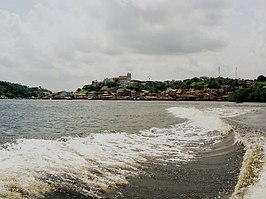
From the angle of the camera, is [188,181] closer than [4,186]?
No

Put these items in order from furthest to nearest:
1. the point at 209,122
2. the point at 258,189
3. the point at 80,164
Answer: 1. the point at 209,122
2. the point at 80,164
3. the point at 258,189

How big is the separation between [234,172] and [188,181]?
2.26 metres

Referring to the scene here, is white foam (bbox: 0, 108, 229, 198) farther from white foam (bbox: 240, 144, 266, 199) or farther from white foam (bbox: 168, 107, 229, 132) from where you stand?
white foam (bbox: 168, 107, 229, 132)

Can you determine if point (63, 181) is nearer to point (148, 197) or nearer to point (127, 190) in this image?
point (127, 190)

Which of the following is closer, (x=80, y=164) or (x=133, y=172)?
(x=133, y=172)

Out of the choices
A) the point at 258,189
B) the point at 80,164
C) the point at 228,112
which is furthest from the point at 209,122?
the point at 228,112

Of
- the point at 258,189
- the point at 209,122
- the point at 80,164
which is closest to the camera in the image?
the point at 258,189

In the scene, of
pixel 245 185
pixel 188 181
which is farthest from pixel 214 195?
pixel 188 181

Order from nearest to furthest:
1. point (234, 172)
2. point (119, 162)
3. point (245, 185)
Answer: point (245, 185) → point (234, 172) → point (119, 162)

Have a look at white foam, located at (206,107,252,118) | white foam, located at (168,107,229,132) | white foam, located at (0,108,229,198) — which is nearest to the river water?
white foam, located at (0,108,229,198)

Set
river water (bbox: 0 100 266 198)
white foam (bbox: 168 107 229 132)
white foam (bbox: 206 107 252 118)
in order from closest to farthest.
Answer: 1. river water (bbox: 0 100 266 198)
2. white foam (bbox: 168 107 229 132)
3. white foam (bbox: 206 107 252 118)

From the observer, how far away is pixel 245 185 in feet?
34.2

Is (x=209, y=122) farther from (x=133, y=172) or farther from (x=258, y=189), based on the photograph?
(x=258, y=189)

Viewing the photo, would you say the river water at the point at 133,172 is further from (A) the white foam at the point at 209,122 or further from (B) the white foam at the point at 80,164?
(A) the white foam at the point at 209,122
